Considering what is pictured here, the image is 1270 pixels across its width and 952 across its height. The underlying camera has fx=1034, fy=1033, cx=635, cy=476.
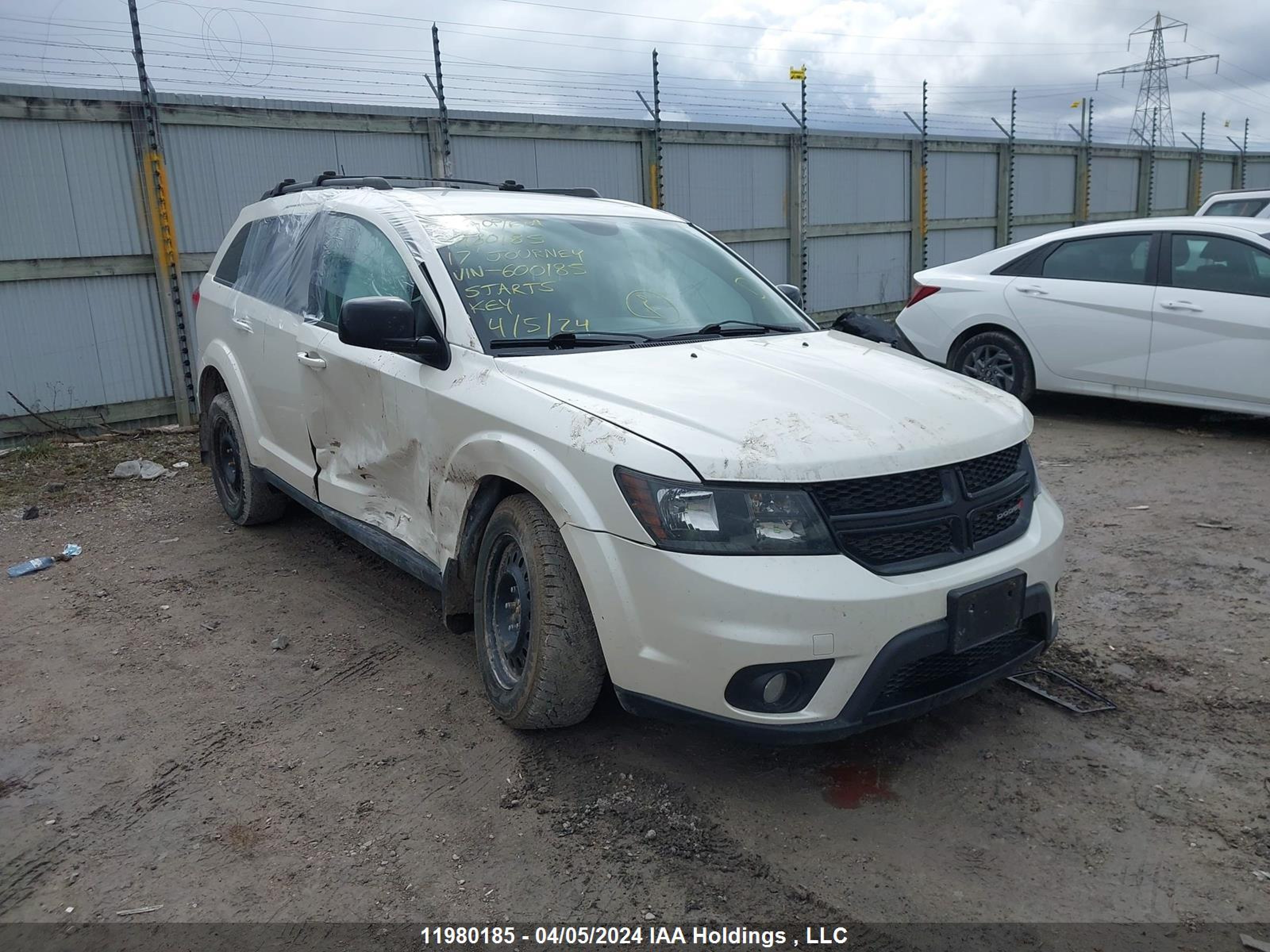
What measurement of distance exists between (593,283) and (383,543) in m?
1.34

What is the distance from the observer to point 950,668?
10.0ft

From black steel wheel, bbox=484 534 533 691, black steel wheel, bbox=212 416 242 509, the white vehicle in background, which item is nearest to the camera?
black steel wheel, bbox=484 534 533 691

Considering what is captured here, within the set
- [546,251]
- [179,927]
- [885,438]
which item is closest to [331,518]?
[546,251]

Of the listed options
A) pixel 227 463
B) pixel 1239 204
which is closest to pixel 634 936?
pixel 227 463

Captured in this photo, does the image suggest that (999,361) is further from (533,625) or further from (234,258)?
(533,625)

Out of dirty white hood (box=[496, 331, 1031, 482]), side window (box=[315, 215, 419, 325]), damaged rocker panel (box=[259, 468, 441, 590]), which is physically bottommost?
damaged rocker panel (box=[259, 468, 441, 590])

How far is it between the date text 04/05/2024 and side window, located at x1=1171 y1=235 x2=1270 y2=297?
6.40 metres

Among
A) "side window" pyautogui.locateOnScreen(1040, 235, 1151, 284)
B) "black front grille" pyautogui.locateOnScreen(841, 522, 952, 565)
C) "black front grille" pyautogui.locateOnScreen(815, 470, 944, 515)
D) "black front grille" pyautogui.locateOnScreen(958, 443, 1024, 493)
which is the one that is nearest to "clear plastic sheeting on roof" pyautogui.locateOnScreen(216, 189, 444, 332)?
"black front grille" pyautogui.locateOnScreen(815, 470, 944, 515)

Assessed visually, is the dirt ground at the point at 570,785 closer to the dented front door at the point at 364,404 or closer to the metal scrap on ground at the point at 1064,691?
the metal scrap on ground at the point at 1064,691

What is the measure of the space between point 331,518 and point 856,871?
2827 millimetres

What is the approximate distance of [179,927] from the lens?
103 inches

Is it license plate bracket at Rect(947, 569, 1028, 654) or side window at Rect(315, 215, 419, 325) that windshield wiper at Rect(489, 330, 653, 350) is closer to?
side window at Rect(315, 215, 419, 325)

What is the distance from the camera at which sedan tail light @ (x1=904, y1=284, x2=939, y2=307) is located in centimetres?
888

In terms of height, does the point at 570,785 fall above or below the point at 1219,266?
below
